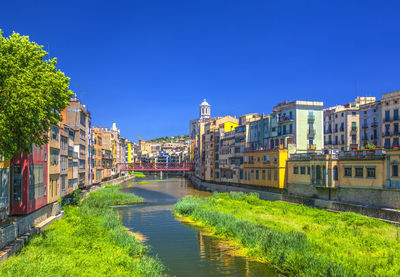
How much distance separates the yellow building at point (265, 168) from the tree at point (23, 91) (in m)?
40.1

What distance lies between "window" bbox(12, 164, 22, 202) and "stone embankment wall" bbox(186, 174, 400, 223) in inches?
1255

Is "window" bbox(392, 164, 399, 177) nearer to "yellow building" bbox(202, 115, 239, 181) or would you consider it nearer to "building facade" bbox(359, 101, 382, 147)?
"building facade" bbox(359, 101, 382, 147)

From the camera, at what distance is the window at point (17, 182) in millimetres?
27359

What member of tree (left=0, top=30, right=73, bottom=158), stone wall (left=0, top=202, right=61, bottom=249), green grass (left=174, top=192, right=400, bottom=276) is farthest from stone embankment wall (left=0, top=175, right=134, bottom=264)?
green grass (left=174, top=192, right=400, bottom=276)

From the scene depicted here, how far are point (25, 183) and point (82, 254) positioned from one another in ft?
28.2

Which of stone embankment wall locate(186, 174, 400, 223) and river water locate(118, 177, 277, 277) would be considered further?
stone embankment wall locate(186, 174, 400, 223)

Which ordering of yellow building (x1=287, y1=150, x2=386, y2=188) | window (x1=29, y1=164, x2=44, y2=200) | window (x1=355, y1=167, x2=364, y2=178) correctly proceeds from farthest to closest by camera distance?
window (x1=355, y1=167, x2=364, y2=178) → yellow building (x1=287, y1=150, x2=386, y2=188) → window (x1=29, y1=164, x2=44, y2=200)

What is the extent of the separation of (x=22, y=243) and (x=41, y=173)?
960cm

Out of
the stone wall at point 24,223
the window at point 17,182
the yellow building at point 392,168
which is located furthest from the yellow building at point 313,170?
the window at point 17,182

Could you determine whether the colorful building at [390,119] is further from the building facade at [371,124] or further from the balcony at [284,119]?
the balcony at [284,119]

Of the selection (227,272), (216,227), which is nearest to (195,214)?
(216,227)

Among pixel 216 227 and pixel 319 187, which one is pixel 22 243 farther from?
pixel 319 187

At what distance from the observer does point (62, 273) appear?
18203 mm

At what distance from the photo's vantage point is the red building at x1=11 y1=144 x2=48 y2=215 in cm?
2734
